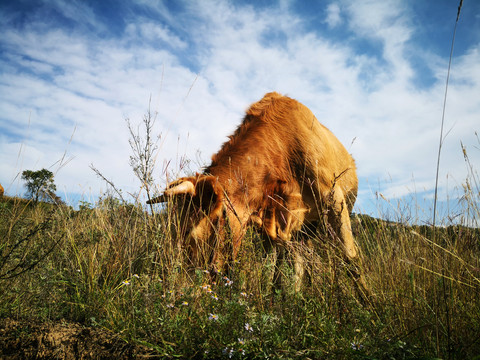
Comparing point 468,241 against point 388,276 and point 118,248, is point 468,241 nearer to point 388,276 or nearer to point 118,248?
point 388,276

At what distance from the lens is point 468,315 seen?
2033 mm

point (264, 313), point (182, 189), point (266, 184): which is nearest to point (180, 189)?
point (182, 189)

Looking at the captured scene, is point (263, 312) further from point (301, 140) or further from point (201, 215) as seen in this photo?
point (301, 140)

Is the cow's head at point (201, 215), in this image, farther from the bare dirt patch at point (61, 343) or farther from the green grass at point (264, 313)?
the bare dirt patch at point (61, 343)

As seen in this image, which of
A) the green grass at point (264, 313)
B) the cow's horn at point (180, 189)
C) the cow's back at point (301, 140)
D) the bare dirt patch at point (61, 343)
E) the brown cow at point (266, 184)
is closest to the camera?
the green grass at point (264, 313)

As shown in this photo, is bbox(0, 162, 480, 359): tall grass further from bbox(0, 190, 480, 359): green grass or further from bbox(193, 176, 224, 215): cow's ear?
bbox(193, 176, 224, 215): cow's ear

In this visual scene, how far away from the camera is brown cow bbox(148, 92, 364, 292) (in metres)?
3.14

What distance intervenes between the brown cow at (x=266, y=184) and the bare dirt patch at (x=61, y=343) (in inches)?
43.3

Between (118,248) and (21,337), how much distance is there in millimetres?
1180

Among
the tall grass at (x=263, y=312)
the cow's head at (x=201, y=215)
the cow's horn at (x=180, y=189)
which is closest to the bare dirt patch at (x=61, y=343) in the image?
the tall grass at (x=263, y=312)

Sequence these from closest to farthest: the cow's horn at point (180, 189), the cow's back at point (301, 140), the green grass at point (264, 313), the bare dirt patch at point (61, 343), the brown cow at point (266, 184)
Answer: the green grass at point (264, 313) → the bare dirt patch at point (61, 343) → the cow's horn at point (180, 189) → the brown cow at point (266, 184) → the cow's back at point (301, 140)

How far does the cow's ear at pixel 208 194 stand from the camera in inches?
126

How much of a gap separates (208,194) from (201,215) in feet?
0.80

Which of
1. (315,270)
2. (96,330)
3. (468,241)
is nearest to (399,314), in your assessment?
(315,270)
